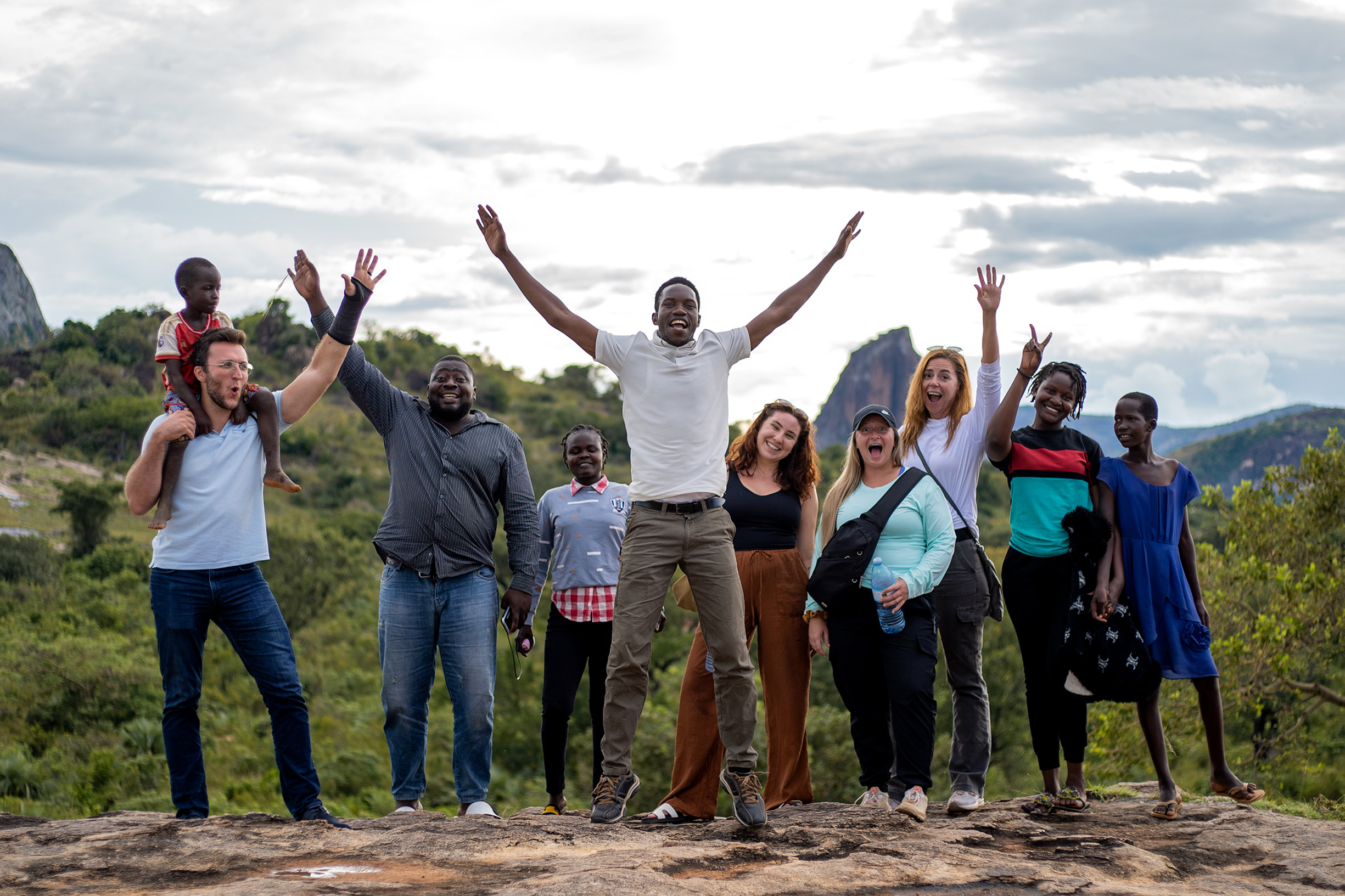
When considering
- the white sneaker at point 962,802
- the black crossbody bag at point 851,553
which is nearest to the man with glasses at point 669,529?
the black crossbody bag at point 851,553

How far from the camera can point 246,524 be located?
4258 mm

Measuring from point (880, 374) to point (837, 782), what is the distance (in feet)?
345

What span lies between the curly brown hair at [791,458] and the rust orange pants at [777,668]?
337 mm

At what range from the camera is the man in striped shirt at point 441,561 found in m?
4.82

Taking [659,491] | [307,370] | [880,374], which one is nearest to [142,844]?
[307,370]

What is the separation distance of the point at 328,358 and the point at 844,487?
239 cm

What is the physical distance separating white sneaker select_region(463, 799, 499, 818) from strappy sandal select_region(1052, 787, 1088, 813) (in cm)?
Answer: 257

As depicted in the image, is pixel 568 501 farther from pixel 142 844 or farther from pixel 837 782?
pixel 837 782

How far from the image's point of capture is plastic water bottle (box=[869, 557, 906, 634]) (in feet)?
15.2

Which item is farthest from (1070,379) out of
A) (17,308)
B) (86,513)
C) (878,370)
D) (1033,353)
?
(878,370)

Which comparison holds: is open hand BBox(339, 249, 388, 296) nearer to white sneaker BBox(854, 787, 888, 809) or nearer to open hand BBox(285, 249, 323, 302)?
open hand BBox(285, 249, 323, 302)

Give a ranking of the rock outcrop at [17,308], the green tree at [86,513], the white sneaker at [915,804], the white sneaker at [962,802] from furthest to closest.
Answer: the rock outcrop at [17,308] < the green tree at [86,513] < the white sneaker at [962,802] < the white sneaker at [915,804]

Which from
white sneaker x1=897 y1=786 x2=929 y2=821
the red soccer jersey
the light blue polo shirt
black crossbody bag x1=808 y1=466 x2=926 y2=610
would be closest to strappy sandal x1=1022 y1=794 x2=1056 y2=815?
white sneaker x1=897 y1=786 x2=929 y2=821

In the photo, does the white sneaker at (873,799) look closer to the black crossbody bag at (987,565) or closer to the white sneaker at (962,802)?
the white sneaker at (962,802)
